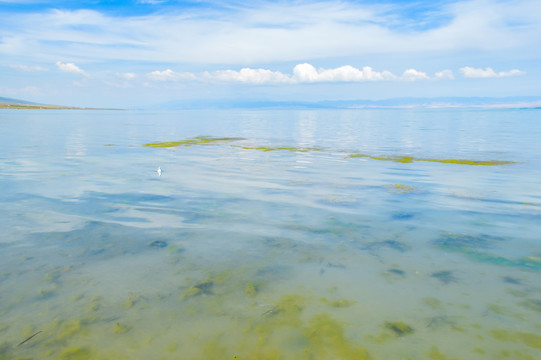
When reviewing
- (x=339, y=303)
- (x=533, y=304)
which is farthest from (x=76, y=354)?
(x=533, y=304)

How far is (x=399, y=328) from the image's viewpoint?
19.6 ft

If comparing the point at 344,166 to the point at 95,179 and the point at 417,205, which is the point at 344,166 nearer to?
the point at 417,205

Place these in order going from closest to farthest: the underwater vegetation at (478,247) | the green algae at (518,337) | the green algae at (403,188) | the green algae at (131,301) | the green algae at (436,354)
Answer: the green algae at (436,354) < the green algae at (518,337) < the green algae at (131,301) < the underwater vegetation at (478,247) < the green algae at (403,188)

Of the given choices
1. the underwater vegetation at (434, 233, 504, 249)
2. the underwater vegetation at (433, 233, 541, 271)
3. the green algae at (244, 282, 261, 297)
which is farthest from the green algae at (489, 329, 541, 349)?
the green algae at (244, 282, 261, 297)

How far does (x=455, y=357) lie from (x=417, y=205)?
8.58 metres

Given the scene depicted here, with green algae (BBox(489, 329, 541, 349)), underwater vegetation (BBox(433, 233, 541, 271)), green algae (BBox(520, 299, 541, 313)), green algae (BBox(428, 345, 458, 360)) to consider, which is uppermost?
underwater vegetation (BBox(433, 233, 541, 271))

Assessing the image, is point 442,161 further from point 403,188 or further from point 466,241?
point 466,241

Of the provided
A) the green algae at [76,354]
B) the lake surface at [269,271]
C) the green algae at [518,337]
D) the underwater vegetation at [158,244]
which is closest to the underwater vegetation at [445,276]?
the lake surface at [269,271]

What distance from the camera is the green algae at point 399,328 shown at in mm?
5875

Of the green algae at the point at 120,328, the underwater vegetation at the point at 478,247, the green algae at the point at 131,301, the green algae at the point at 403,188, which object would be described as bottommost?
the green algae at the point at 120,328

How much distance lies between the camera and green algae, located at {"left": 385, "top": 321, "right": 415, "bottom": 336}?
5.88 metres

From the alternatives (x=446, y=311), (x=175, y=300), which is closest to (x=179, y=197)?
(x=175, y=300)

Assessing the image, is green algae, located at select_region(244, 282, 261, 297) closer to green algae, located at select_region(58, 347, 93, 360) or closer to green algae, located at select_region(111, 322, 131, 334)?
green algae, located at select_region(111, 322, 131, 334)

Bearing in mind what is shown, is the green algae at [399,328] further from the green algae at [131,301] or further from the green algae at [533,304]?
the green algae at [131,301]
